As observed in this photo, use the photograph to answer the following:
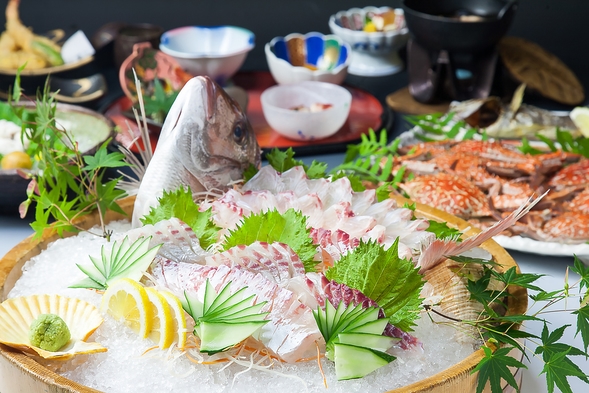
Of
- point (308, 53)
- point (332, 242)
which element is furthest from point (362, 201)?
point (308, 53)

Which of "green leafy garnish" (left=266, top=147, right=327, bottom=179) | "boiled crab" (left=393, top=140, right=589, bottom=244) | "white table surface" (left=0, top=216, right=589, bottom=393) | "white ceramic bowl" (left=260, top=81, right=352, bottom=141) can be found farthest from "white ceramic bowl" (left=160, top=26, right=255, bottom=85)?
"green leafy garnish" (left=266, top=147, right=327, bottom=179)

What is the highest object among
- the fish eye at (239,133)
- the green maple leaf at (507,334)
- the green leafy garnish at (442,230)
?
the fish eye at (239,133)

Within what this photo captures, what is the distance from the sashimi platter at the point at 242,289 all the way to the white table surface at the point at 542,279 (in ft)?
0.63

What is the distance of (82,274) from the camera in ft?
3.44

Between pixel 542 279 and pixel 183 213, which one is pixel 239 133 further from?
pixel 542 279

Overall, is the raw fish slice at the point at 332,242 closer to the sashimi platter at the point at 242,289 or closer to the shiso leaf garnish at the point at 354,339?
the sashimi platter at the point at 242,289

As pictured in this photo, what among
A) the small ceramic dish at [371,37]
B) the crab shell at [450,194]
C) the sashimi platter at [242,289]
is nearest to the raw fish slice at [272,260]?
the sashimi platter at [242,289]

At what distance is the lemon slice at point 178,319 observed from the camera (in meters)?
0.87

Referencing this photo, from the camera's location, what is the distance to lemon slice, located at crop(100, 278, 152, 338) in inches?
35.6

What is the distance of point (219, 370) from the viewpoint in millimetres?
854

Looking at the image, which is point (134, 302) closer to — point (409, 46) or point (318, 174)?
point (318, 174)

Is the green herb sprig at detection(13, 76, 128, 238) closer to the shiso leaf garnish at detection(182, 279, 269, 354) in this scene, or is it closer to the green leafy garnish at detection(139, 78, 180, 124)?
the shiso leaf garnish at detection(182, 279, 269, 354)

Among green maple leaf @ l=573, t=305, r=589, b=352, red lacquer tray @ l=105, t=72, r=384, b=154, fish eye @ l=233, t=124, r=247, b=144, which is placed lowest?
red lacquer tray @ l=105, t=72, r=384, b=154

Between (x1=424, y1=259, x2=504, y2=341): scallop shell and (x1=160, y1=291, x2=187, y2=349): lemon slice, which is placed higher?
(x1=160, y1=291, x2=187, y2=349): lemon slice
